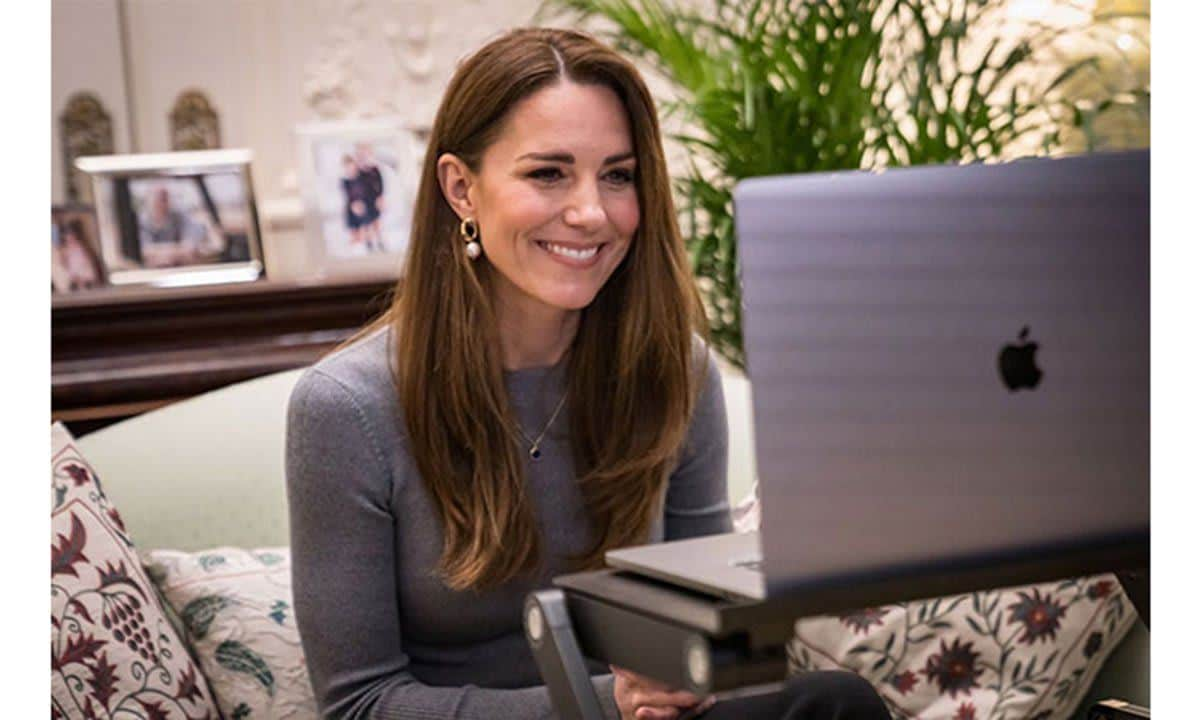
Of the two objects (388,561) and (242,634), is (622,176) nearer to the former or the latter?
(388,561)

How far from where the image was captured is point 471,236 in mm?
1827

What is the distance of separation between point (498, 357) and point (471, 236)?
14 cm

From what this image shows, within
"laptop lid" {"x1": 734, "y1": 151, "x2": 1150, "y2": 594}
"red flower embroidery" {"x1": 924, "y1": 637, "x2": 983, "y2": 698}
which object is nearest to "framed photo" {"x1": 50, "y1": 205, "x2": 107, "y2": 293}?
"red flower embroidery" {"x1": 924, "y1": 637, "x2": 983, "y2": 698}

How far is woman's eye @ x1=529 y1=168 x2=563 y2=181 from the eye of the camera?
1.74 m

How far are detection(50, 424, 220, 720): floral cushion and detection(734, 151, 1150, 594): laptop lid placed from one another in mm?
1085

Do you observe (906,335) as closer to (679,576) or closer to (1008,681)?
(679,576)

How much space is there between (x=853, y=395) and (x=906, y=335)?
2.1 inches

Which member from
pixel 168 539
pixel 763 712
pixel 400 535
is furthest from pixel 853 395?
pixel 168 539

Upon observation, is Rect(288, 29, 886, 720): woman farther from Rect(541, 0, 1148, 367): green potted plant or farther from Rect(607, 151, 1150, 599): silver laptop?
Rect(541, 0, 1148, 367): green potted plant

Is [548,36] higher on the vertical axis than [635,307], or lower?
higher

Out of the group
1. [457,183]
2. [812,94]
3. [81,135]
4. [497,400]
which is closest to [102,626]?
[497,400]

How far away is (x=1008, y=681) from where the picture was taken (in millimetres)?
2189

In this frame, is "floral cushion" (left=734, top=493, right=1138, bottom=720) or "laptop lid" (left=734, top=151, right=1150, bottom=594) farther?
"floral cushion" (left=734, top=493, right=1138, bottom=720)

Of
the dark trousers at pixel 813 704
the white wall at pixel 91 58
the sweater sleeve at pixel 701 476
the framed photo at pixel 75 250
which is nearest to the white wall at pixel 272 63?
the white wall at pixel 91 58
